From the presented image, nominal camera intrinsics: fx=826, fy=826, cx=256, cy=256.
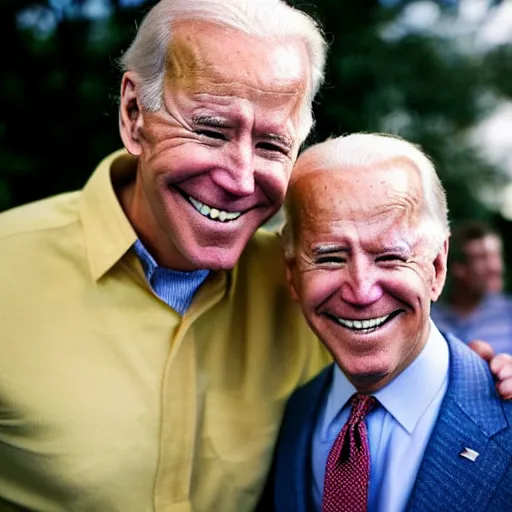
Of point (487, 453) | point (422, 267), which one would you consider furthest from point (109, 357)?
point (487, 453)

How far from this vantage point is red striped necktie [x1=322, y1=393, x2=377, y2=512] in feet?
6.96

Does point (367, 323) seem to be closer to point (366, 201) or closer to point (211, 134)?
point (366, 201)

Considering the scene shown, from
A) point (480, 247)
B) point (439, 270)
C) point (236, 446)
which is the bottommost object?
point (480, 247)

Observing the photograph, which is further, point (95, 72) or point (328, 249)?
point (95, 72)

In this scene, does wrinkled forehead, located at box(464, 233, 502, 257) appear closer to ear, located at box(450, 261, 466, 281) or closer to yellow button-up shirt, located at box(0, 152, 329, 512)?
ear, located at box(450, 261, 466, 281)

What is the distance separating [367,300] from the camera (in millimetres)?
2061

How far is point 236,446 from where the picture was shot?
238cm

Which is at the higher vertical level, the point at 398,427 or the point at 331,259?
the point at 331,259

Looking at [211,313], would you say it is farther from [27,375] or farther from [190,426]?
[27,375]

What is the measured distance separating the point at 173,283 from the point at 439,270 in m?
0.75

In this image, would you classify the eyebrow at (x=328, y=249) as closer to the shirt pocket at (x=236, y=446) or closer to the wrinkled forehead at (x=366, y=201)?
the wrinkled forehead at (x=366, y=201)

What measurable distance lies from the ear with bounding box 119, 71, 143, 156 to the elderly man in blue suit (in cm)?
44

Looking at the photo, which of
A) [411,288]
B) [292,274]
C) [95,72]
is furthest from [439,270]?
[95,72]

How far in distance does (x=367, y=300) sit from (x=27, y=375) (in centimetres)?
91
